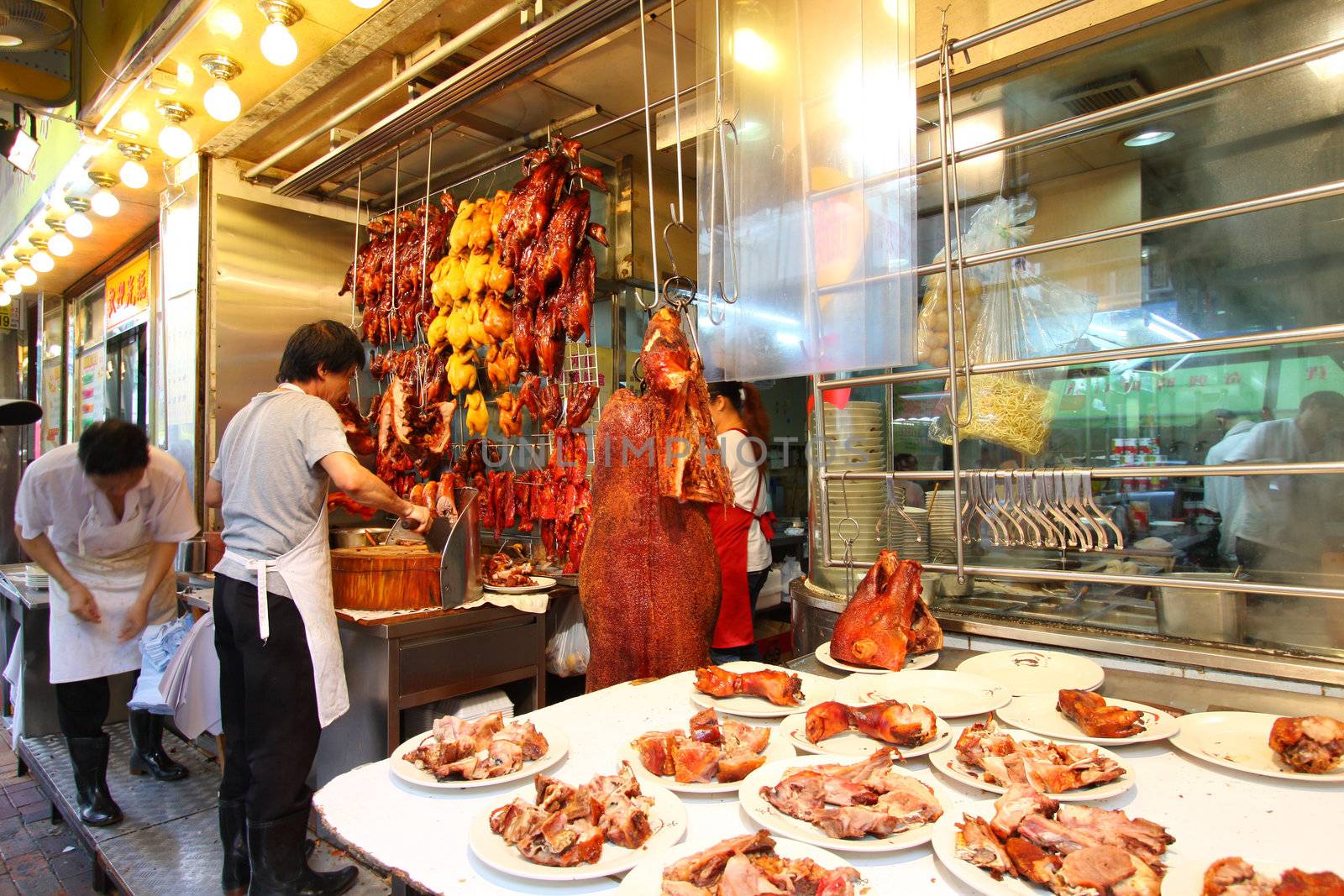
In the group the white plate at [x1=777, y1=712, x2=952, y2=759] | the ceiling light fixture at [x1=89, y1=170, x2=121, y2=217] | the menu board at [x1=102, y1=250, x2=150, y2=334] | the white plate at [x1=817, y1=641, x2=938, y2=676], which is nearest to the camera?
the white plate at [x1=777, y1=712, x2=952, y2=759]

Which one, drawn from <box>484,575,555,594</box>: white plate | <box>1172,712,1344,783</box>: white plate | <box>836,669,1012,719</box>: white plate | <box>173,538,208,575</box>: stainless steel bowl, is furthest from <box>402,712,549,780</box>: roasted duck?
<box>173,538,208,575</box>: stainless steel bowl

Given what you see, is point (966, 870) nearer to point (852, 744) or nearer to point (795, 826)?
point (795, 826)

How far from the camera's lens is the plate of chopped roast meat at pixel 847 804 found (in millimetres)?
1288

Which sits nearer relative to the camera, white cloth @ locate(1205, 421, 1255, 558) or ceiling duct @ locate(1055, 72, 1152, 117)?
white cloth @ locate(1205, 421, 1255, 558)

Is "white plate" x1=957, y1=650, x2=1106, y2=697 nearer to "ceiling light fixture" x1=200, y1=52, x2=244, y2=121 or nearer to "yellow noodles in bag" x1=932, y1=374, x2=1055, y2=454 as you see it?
"yellow noodles in bag" x1=932, y1=374, x2=1055, y2=454

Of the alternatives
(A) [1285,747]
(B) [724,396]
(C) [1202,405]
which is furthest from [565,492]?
(A) [1285,747]

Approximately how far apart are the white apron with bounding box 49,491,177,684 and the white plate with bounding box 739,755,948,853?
162 inches

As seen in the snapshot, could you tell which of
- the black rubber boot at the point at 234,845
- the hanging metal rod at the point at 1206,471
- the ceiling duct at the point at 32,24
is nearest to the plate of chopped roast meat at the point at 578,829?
the hanging metal rod at the point at 1206,471

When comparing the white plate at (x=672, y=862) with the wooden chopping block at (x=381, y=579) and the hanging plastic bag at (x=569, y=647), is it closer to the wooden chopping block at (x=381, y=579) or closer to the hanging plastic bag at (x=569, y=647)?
the wooden chopping block at (x=381, y=579)

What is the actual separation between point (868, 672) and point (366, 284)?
4497 mm

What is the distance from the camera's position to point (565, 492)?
4477 millimetres

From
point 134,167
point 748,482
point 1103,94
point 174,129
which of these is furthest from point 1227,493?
point 134,167

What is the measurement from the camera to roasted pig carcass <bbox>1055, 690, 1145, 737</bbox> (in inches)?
66.1

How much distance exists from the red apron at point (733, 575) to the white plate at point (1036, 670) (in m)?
2.39
